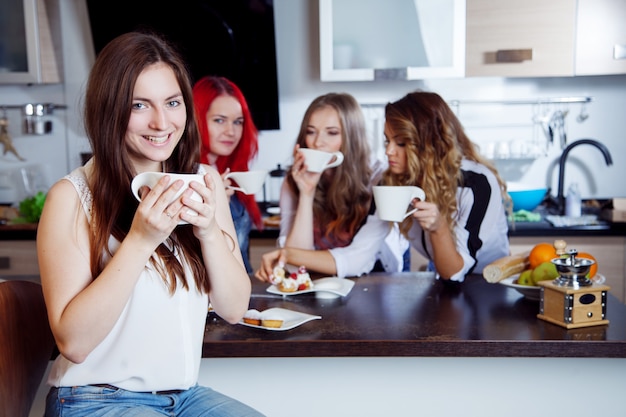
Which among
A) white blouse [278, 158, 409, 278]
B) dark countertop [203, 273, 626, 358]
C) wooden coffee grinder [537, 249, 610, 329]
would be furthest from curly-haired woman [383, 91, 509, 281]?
wooden coffee grinder [537, 249, 610, 329]

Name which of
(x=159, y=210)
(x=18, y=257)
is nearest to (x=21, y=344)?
(x=159, y=210)

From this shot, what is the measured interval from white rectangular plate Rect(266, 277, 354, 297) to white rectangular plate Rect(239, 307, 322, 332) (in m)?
0.16

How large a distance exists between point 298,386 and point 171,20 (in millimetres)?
2272

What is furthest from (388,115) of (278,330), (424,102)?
(278,330)

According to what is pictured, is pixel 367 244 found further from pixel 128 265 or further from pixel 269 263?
pixel 128 265

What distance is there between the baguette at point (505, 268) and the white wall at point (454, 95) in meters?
1.82

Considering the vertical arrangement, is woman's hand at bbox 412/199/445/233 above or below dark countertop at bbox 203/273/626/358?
above

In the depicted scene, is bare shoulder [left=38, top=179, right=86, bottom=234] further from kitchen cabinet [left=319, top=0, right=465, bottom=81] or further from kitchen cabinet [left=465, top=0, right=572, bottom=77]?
kitchen cabinet [left=465, top=0, right=572, bottom=77]

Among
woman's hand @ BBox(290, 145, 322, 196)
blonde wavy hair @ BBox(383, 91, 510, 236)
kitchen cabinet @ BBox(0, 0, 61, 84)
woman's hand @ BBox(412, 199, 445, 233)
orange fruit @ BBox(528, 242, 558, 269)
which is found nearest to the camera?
orange fruit @ BBox(528, 242, 558, 269)

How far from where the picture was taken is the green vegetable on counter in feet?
11.3

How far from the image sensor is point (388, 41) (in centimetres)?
332

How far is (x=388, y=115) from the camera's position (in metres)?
2.34

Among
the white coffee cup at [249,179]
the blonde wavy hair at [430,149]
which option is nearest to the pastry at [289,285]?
the white coffee cup at [249,179]

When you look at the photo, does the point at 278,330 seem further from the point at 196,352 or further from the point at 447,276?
the point at 447,276
